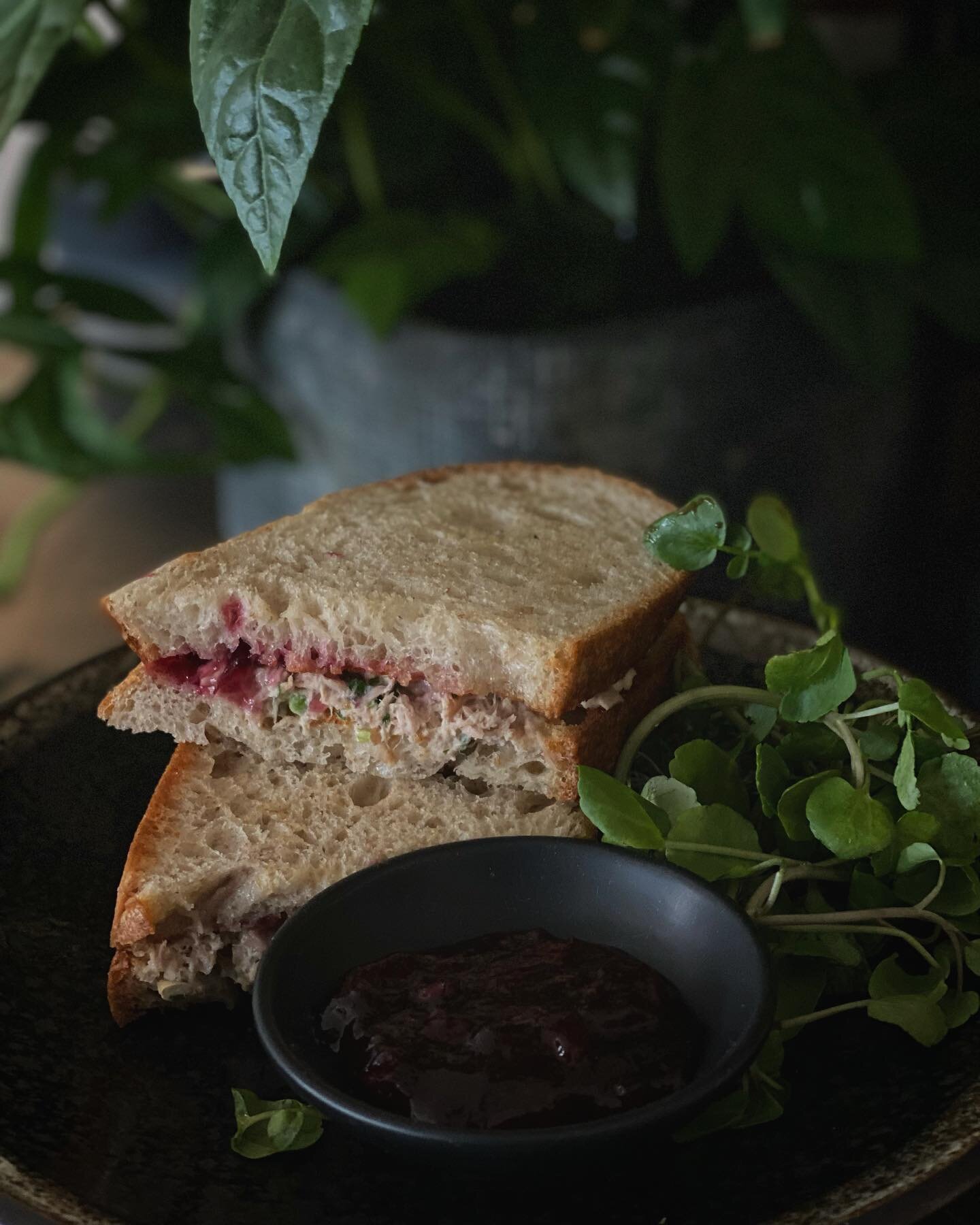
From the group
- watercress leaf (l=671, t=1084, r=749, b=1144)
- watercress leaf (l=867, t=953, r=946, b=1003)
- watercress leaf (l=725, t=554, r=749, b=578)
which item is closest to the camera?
watercress leaf (l=671, t=1084, r=749, b=1144)

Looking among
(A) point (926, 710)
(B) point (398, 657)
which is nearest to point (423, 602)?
(B) point (398, 657)

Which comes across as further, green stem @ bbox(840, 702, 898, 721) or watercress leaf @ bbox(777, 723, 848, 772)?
watercress leaf @ bbox(777, 723, 848, 772)

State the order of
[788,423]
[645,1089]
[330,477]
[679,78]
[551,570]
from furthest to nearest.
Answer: [330,477], [788,423], [679,78], [551,570], [645,1089]

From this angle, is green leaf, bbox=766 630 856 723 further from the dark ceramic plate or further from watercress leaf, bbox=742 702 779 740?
the dark ceramic plate

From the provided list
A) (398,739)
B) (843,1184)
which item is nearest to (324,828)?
(398,739)

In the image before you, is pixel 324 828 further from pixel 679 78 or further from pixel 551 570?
pixel 679 78

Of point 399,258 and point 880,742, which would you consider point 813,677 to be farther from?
A: point 399,258

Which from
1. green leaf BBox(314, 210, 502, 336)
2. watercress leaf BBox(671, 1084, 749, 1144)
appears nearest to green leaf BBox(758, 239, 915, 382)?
green leaf BBox(314, 210, 502, 336)
